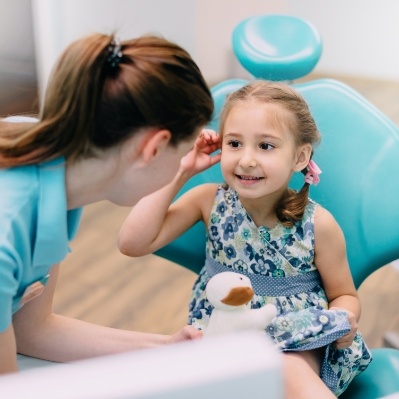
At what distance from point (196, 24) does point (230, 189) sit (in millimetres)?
2895

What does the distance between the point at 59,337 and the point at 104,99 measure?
48cm

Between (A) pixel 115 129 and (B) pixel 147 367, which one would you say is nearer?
(B) pixel 147 367

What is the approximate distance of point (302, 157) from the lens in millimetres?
1312

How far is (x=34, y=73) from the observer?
3430mm

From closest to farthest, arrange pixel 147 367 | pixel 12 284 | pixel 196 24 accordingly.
Answer: pixel 147 367
pixel 12 284
pixel 196 24

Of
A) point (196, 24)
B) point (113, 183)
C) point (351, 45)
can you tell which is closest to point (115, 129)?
point (113, 183)

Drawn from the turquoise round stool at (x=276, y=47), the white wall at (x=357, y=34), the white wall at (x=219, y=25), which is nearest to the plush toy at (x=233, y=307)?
the turquoise round stool at (x=276, y=47)

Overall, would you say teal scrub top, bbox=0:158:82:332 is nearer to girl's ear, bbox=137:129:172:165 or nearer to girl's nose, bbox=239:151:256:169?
girl's ear, bbox=137:129:172:165

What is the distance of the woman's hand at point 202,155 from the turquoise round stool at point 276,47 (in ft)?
0.89

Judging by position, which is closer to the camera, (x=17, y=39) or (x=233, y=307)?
(x=233, y=307)

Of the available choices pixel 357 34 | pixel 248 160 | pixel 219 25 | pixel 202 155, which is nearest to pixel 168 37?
pixel 219 25

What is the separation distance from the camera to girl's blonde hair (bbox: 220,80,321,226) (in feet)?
4.21

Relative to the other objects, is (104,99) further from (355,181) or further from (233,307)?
(355,181)

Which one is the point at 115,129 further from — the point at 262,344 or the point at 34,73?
the point at 34,73
